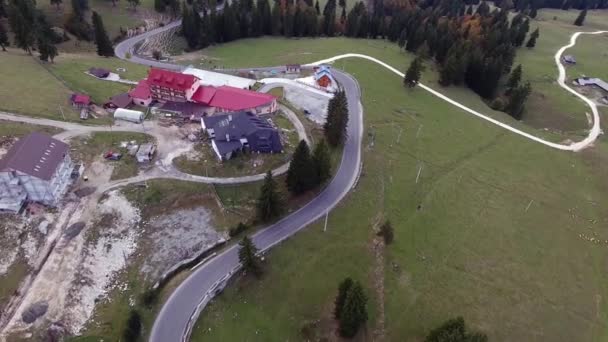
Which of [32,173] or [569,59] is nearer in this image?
[32,173]

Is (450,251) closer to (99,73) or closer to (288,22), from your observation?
(99,73)

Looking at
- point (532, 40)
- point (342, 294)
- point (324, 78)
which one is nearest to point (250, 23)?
point (324, 78)

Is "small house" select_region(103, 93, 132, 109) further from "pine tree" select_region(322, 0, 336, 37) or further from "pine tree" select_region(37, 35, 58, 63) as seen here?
"pine tree" select_region(322, 0, 336, 37)

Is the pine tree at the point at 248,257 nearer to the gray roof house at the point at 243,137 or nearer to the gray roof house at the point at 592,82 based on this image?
the gray roof house at the point at 243,137

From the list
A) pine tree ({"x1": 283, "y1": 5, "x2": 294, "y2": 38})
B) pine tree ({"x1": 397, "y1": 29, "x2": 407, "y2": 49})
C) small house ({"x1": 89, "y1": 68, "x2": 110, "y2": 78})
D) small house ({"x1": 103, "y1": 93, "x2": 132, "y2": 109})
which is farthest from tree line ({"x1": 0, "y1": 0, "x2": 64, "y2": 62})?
pine tree ({"x1": 397, "y1": 29, "x2": 407, "y2": 49})

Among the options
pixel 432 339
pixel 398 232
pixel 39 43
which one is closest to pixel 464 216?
pixel 398 232
